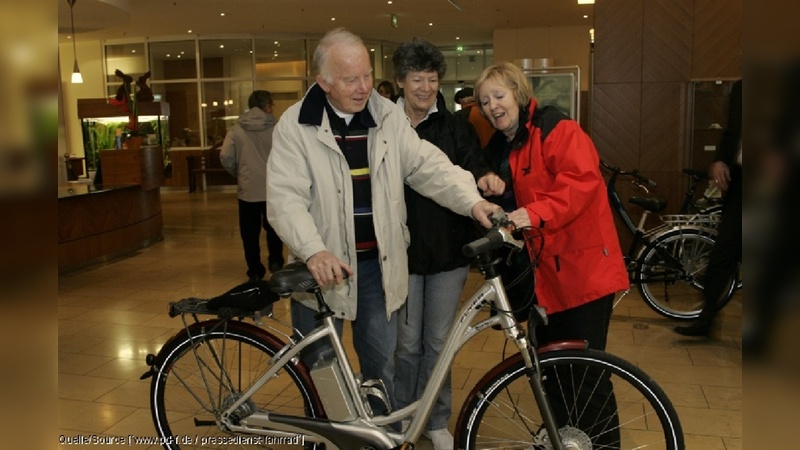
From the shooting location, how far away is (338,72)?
7.36 feet

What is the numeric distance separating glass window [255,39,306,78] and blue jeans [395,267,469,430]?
15796mm

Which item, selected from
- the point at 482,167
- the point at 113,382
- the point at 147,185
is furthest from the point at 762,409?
the point at 147,185

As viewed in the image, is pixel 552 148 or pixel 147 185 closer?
pixel 552 148

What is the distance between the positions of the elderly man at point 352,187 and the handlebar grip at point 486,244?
0.55 feet

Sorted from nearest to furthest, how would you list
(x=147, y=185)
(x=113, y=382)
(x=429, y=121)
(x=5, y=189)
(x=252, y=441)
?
(x=5, y=189) → (x=252, y=441) → (x=429, y=121) → (x=113, y=382) → (x=147, y=185)

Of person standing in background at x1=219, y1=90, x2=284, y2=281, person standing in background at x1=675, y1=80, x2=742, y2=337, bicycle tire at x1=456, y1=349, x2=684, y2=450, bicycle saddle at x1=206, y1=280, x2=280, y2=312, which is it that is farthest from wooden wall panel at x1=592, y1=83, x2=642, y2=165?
bicycle saddle at x1=206, y1=280, x2=280, y2=312

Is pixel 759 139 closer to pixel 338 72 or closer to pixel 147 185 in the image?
pixel 338 72

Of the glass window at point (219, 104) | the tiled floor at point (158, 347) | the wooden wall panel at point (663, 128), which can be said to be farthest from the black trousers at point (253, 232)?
the glass window at point (219, 104)

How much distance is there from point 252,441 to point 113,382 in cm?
163

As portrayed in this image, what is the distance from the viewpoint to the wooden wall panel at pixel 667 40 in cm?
591

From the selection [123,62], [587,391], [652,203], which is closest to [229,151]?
[652,203]

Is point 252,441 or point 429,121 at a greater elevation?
point 429,121

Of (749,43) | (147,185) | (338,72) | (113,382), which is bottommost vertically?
(113,382)

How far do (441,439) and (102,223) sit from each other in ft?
18.6
